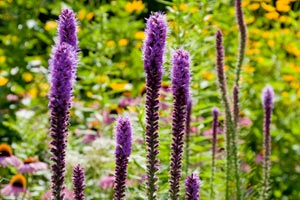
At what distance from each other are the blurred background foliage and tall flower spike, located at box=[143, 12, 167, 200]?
2019 mm

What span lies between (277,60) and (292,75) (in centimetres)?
33

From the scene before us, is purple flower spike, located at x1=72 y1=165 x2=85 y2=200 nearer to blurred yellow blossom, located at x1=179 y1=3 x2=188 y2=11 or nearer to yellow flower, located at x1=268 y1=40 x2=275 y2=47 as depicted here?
blurred yellow blossom, located at x1=179 y1=3 x2=188 y2=11

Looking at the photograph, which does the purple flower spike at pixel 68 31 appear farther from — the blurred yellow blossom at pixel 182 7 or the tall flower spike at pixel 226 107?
the blurred yellow blossom at pixel 182 7

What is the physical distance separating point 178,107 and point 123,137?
0.80 ft

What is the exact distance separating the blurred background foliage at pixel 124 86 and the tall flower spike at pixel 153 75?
2.02 metres

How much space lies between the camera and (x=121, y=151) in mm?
2629

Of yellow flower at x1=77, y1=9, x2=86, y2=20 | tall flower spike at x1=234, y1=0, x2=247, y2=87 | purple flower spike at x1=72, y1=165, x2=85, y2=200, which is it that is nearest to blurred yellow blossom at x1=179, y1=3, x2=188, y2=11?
tall flower spike at x1=234, y1=0, x2=247, y2=87

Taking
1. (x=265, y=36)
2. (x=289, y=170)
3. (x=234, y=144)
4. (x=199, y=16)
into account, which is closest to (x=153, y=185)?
(x=234, y=144)

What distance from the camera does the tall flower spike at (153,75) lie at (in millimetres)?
2561

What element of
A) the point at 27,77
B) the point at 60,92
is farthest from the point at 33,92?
the point at 60,92

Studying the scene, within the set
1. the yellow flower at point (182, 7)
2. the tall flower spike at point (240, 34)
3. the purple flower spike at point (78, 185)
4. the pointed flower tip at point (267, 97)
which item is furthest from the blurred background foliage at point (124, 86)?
the purple flower spike at point (78, 185)

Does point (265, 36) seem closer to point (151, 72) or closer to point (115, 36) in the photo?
point (115, 36)

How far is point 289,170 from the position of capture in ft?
23.8

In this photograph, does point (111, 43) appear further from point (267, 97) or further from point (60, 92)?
point (60, 92)
